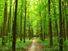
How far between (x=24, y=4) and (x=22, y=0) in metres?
1.19

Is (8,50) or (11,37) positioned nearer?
(11,37)

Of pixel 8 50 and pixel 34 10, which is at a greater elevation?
pixel 34 10

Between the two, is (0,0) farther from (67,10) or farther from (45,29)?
(45,29)

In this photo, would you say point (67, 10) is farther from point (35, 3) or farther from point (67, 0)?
point (35, 3)

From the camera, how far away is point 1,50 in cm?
1455

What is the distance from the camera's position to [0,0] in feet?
68.4

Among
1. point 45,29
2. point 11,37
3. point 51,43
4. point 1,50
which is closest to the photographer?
point 11,37

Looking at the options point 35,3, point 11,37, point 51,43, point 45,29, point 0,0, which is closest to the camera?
point 11,37

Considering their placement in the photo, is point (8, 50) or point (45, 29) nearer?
point (8, 50)

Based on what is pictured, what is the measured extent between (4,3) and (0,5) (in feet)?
2.06

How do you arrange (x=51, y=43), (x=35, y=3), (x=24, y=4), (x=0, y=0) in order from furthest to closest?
(x=35, y=3), (x=24, y=4), (x=0, y=0), (x=51, y=43)

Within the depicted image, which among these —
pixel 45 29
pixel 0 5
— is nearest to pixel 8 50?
pixel 0 5

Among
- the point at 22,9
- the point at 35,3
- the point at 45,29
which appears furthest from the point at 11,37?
the point at 35,3

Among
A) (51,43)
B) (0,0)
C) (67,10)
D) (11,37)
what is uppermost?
(0,0)
